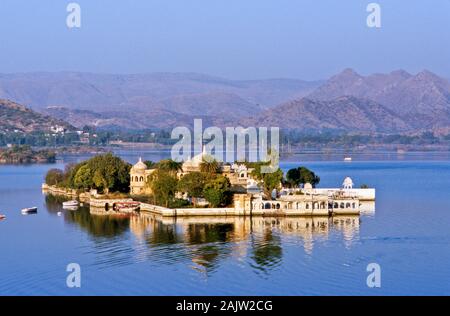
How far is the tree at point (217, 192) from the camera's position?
87.6ft

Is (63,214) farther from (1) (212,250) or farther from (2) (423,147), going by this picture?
(2) (423,147)

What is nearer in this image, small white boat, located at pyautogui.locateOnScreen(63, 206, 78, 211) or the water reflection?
the water reflection

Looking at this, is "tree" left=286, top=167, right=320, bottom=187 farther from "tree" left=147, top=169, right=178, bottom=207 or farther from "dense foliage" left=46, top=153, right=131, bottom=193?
"dense foliage" left=46, top=153, right=131, bottom=193

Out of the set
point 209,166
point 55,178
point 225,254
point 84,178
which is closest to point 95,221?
point 209,166

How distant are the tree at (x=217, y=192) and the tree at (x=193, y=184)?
9.4 inches

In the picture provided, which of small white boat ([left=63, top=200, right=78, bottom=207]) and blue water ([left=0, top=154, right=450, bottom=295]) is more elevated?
small white boat ([left=63, top=200, right=78, bottom=207])

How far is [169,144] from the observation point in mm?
103875

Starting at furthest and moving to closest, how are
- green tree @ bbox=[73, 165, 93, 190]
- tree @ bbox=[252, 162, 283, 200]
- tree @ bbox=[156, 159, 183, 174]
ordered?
green tree @ bbox=[73, 165, 93, 190] < tree @ bbox=[156, 159, 183, 174] < tree @ bbox=[252, 162, 283, 200]

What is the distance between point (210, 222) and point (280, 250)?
464 cm

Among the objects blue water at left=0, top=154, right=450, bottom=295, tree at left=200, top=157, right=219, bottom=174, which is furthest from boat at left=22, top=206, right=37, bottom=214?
tree at left=200, top=157, right=219, bottom=174

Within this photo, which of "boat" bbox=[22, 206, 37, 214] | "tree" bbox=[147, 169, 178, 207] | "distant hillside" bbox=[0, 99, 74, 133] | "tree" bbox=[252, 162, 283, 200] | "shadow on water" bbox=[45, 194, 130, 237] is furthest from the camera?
"distant hillside" bbox=[0, 99, 74, 133]

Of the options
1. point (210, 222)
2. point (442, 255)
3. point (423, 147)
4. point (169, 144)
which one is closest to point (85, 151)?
point (169, 144)

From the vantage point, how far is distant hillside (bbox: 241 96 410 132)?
15875 centimetres

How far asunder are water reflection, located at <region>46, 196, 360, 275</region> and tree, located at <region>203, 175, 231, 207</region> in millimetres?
926
